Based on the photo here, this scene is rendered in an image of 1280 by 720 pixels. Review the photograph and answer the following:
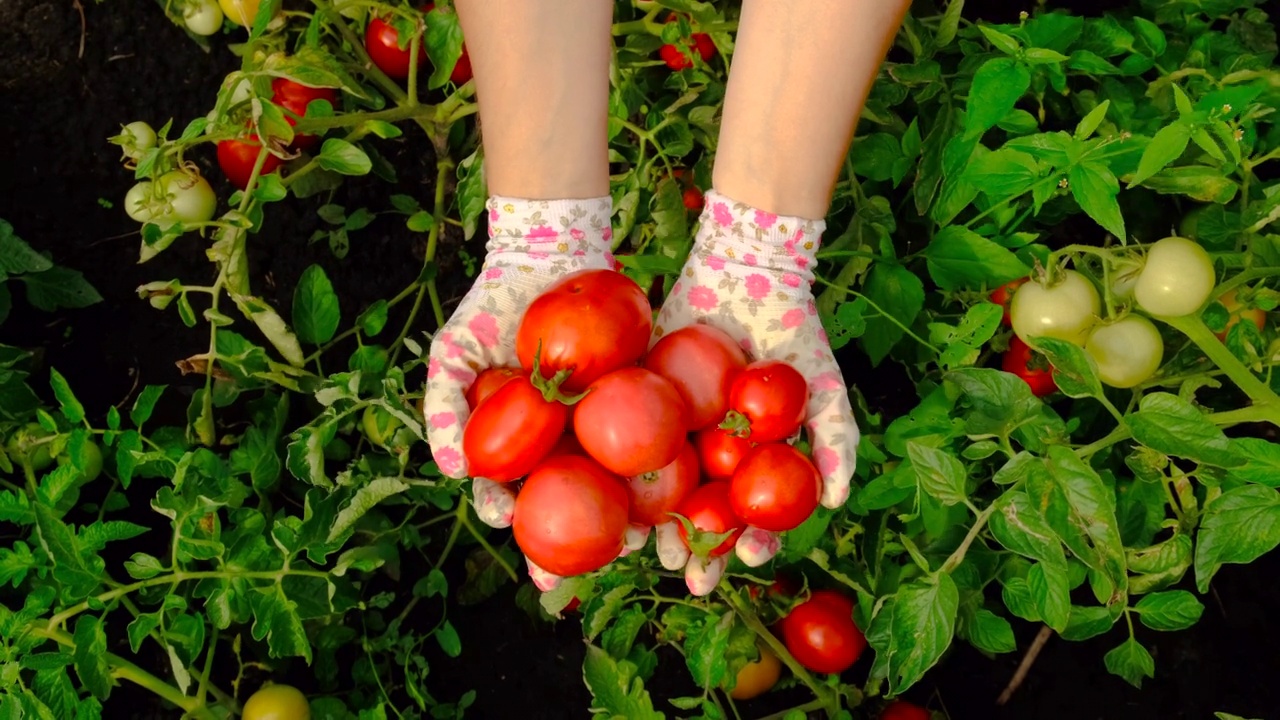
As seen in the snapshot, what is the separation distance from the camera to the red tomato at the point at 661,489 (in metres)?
1.04

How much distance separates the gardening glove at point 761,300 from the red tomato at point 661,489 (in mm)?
41

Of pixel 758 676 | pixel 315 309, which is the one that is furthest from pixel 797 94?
pixel 758 676

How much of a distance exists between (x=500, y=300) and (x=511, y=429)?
Result: 296mm

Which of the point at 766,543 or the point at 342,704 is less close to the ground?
the point at 766,543

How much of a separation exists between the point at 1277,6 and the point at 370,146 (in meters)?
1.60

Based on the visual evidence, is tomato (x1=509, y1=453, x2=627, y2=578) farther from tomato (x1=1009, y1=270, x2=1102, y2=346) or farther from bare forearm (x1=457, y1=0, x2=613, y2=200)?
tomato (x1=1009, y1=270, x2=1102, y2=346)

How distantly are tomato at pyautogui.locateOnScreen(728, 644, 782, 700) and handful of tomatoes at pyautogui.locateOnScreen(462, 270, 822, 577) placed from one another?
46 cm

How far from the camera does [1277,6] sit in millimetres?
1604

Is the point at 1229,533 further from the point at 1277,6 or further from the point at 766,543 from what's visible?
the point at 1277,6

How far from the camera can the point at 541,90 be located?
1.16 m

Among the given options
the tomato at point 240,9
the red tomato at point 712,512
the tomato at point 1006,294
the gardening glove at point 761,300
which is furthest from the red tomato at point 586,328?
the tomato at point 240,9

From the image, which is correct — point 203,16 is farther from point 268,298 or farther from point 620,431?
point 620,431

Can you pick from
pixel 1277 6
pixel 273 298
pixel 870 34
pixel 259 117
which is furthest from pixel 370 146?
pixel 1277 6

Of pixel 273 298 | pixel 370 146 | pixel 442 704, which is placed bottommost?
pixel 442 704
